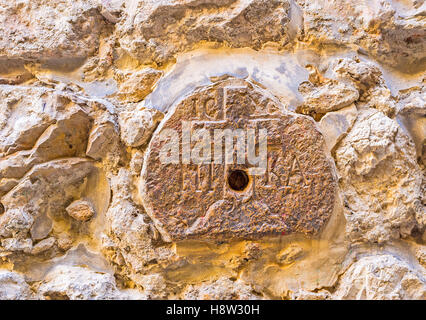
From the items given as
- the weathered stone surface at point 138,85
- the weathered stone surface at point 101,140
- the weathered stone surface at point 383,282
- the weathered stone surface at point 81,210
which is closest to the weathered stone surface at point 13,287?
the weathered stone surface at point 81,210

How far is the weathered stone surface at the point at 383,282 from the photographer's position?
3.60 feet

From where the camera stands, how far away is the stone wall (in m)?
1.15

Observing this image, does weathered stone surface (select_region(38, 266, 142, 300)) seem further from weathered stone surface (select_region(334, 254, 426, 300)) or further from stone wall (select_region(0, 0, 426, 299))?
weathered stone surface (select_region(334, 254, 426, 300))

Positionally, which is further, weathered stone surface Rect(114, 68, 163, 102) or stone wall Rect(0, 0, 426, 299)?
weathered stone surface Rect(114, 68, 163, 102)

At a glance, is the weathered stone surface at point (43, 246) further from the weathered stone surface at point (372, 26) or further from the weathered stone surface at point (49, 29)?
the weathered stone surface at point (372, 26)

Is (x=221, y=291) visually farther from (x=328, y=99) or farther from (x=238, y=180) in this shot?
(x=328, y=99)

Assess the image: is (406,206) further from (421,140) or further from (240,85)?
(240,85)

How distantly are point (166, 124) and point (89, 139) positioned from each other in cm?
27

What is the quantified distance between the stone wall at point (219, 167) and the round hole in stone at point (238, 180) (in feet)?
0.12

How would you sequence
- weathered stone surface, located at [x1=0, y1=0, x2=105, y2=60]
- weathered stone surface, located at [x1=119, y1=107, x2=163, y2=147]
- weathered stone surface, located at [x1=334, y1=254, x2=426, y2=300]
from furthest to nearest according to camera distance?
Answer: 1. weathered stone surface, located at [x1=0, y1=0, x2=105, y2=60]
2. weathered stone surface, located at [x1=119, y1=107, x2=163, y2=147]
3. weathered stone surface, located at [x1=334, y1=254, x2=426, y2=300]

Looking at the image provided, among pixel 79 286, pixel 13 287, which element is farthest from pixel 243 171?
pixel 13 287

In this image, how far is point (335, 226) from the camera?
3.88ft

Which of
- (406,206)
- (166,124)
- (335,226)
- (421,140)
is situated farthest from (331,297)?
(166,124)

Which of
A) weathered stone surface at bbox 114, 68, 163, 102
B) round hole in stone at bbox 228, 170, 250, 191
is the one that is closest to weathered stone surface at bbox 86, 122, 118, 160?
weathered stone surface at bbox 114, 68, 163, 102
